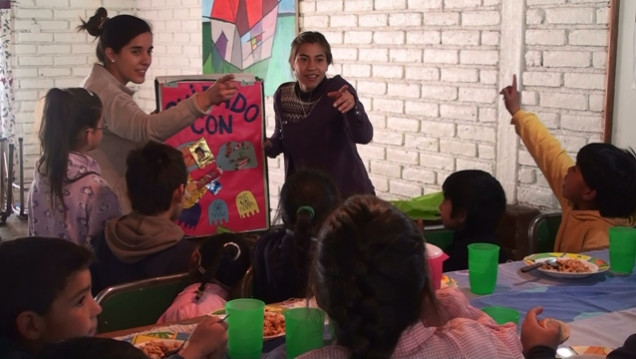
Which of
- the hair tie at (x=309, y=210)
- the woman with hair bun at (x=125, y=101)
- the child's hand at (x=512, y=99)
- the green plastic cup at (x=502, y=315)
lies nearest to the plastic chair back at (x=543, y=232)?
the child's hand at (x=512, y=99)

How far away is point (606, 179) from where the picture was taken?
2.60 m

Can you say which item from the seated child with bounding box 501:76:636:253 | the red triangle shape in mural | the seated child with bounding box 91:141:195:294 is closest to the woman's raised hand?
the seated child with bounding box 91:141:195:294

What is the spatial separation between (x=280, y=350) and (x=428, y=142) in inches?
106

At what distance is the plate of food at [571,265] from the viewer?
2182 millimetres

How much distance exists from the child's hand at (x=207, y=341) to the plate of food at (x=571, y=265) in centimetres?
107

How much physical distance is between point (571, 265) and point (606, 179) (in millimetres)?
497

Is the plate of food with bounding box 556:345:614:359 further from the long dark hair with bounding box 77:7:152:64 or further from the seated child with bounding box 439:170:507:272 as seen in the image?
the long dark hair with bounding box 77:7:152:64

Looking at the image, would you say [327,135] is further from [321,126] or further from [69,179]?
[69,179]

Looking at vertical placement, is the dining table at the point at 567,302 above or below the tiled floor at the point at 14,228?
above

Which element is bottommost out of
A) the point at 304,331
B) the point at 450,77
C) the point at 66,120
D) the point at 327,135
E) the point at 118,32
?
the point at 304,331

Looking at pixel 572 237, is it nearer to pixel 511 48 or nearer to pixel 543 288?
pixel 543 288

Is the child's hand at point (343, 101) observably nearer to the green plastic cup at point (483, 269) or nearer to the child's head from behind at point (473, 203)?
the child's head from behind at point (473, 203)

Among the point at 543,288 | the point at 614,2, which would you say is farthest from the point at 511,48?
the point at 543,288

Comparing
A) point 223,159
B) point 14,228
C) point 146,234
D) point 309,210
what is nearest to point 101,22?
point 223,159
